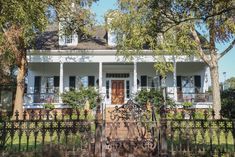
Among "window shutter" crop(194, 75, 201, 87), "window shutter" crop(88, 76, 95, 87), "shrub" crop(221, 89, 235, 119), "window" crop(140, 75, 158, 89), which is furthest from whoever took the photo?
"window" crop(140, 75, 158, 89)

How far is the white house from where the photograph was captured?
2562 centimetres

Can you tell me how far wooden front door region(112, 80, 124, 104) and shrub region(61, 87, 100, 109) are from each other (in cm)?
366

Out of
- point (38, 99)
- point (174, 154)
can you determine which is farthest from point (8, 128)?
point (38, 99)

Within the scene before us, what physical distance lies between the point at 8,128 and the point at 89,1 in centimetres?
1595

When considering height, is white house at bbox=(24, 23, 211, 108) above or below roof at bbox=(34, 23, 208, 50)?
below

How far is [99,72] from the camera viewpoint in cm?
2573

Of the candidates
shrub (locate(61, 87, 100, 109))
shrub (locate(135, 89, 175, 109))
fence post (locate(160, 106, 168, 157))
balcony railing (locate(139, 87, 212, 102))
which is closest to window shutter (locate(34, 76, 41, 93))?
shrub (locate(61, 87, 100, 109))

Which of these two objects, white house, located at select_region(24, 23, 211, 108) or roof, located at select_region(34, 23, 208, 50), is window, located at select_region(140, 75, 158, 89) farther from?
roof, located at select_region(34, 23, 208, 50)

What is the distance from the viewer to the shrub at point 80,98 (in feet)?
78.9

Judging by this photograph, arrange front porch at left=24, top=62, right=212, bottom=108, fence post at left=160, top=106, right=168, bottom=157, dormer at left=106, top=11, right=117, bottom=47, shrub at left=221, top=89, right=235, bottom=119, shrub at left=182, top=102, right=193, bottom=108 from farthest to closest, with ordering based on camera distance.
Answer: front porch at left=24, top=62, right=212, bottom=108 < shrub at left=182, top=102, right=193, bottom=108 < dormer at left=106, top=11, right=117, bottom=47 < shrub at left=221, top=89, right=235, bottom=119 < fence post at left=160, top=106, right=168, bottom=157

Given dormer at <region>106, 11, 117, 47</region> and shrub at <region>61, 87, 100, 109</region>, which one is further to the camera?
shrub at <region>61, 87, 100, 109</region>

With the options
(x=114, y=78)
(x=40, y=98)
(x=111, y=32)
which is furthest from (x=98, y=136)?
(x=114, y=78)

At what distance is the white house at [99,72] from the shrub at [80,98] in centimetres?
121

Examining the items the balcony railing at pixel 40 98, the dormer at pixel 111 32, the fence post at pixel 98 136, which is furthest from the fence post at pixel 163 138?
the balcony railing at pixel 40 98
